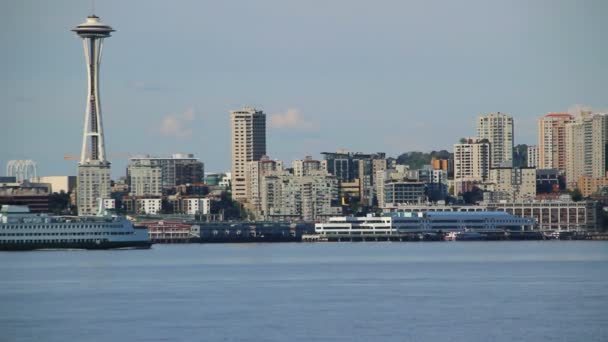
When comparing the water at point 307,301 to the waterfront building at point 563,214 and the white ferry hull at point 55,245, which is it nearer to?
the white ferry hull at point 55,245

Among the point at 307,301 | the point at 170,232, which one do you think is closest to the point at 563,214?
the point at 170,232

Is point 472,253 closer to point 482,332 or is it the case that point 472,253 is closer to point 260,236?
point 260,236

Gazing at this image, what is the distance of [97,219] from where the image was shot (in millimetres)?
122188

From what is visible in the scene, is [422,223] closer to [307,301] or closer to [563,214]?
[563,214]

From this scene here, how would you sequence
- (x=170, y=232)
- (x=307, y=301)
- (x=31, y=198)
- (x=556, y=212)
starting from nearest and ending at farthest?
(x=307, y=301) < (x=170, y=232) < (x=556, y=212) < (x=31, y=198)

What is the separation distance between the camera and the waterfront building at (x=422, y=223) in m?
168

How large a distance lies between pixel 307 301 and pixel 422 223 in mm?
108581

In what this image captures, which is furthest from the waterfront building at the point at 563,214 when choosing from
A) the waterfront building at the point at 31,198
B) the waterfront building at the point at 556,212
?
the waterfront building at the point at 31,198

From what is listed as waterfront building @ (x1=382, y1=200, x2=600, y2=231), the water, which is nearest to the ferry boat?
the water

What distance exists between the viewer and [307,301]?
61219 millimetres

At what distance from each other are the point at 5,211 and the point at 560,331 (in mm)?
78674

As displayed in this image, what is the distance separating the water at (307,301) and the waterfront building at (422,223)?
71.8m

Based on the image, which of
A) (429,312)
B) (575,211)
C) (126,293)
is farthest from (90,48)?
(429,312)

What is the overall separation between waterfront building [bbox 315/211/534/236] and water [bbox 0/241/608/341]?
71762mm
